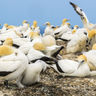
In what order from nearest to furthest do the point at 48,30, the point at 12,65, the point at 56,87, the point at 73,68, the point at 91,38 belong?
the point at 12,65, the point at 56,87, the point at 73,68, the point at 91,38, the point at 48,30

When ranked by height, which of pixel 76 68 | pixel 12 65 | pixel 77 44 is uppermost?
pixel 12 65

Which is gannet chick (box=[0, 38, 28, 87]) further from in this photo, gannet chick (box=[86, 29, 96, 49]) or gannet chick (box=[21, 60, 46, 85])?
gannet chick (box=[86, 29, 96, 49])

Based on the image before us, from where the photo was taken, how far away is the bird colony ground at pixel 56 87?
5.70 m

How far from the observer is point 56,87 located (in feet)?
20.2

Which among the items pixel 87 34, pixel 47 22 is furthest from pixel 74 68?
pixel 47 22

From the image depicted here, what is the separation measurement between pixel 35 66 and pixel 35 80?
0.32 meters

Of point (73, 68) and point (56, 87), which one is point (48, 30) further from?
point (56, 87)

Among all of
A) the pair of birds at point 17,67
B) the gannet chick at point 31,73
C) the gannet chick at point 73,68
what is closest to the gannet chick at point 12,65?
the pair of birds at point 17,67

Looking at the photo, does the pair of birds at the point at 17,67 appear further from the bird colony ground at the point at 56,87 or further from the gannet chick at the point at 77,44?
the gannet chick at the point at 77,44

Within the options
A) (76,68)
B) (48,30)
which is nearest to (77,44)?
(76,68)

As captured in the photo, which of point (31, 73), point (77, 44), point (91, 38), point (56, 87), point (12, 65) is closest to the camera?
point (12, 65)

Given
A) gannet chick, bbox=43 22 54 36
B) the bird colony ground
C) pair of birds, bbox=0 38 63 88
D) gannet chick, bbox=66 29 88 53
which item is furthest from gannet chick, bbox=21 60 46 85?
gannet chick, bbox=43 22 54 36

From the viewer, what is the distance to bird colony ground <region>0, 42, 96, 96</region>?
18.7 ft

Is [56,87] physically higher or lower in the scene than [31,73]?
lower
